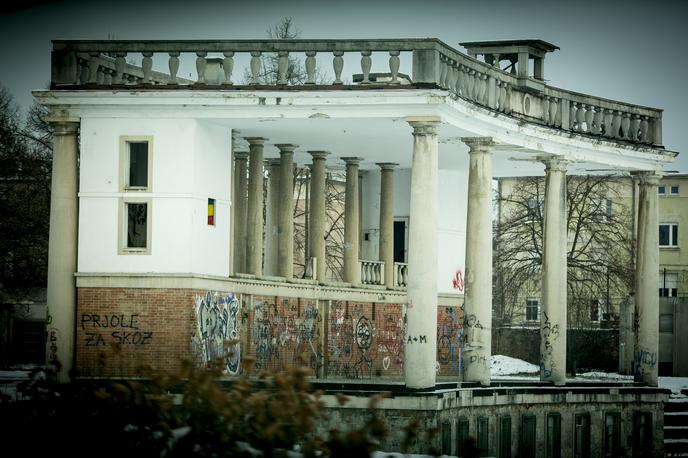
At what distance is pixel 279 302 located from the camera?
39.9 m

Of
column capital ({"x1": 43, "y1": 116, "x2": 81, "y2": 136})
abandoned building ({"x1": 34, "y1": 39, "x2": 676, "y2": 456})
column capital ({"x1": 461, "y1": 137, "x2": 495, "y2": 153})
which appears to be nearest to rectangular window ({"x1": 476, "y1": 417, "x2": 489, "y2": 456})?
abandoned building ({"x1": 34, "y1": 39, "x2": 676, "y2": 456})

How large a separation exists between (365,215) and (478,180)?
34.6 feet

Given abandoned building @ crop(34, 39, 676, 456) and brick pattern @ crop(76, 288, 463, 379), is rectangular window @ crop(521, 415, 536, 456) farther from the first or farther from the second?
brick pattern @ crop(76, 288, 463, 379)

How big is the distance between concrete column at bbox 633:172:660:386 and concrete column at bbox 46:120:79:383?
18.4m

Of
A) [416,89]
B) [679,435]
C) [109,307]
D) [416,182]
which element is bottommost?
[679,435]

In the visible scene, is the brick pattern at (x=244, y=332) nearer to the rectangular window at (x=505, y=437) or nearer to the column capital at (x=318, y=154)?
the column capital at (x=318, y=154)

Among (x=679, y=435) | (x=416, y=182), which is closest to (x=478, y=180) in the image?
(x=416, y=182)

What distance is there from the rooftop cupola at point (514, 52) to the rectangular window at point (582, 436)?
32.3 feet

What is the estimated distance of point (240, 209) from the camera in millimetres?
43219

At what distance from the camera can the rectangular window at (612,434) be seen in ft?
136

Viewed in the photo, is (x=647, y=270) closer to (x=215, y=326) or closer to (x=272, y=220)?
(x=272, y=220)

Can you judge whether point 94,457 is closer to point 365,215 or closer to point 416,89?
point 416,89

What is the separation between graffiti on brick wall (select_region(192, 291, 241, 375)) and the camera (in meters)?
34.6

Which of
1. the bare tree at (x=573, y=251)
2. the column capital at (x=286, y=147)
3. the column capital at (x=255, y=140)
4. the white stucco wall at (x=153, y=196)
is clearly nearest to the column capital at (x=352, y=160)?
the column capital at (x=286, y=147)
